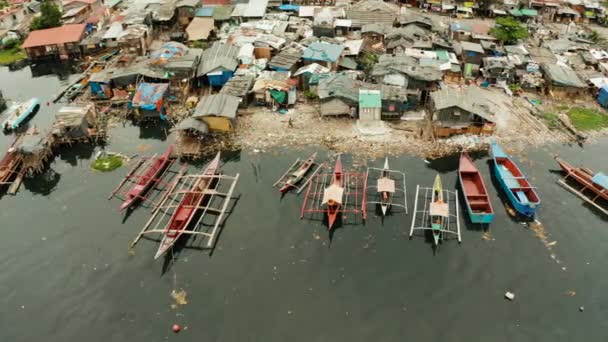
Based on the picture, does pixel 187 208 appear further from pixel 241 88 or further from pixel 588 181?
pixel 588 181

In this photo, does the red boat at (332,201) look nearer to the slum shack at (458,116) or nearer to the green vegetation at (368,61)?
the slum shack at (458,116)

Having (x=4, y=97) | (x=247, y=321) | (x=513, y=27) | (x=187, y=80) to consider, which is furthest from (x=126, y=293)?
(x=513, y=27)

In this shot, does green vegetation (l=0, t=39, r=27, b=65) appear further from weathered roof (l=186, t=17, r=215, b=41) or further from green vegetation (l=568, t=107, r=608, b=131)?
green vegetation (l=568, t=107, r=608, b=131)

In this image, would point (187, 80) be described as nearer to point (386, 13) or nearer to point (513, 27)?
point (386, 13)

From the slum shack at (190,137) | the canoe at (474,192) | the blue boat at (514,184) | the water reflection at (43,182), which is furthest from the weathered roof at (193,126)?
the blue boat at (514,184)

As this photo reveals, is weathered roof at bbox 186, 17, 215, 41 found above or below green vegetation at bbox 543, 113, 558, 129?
above

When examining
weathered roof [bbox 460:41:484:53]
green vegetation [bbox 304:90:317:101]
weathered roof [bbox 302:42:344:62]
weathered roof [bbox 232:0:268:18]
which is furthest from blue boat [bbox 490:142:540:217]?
weathered roof [bbox 232:0:268:18]
